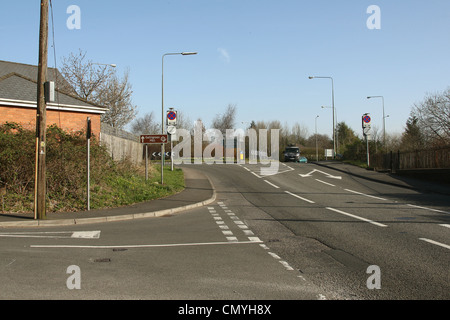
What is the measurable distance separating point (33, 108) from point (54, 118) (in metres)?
1.17

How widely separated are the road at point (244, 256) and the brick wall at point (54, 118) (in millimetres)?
10475

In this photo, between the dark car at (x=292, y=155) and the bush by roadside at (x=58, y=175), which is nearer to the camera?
the bush by roadside at (x=58, y=175)

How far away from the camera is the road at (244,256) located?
5.21m

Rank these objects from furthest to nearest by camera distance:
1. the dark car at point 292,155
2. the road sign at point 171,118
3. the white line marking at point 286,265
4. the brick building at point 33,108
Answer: the dark car at point 292,155 → the road sign at point 171,118 → the brick building at point 33,108 → the white line marking at point 286,265

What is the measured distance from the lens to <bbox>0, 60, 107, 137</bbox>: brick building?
63.6 ft

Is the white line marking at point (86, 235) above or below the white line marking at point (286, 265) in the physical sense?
below

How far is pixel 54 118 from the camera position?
20.8 meters

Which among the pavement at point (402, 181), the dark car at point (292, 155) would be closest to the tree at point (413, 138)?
the dark car at point (292, 155)

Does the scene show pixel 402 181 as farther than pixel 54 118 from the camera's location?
Yes

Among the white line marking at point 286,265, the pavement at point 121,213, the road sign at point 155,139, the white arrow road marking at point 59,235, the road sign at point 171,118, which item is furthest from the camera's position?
the road sign at point 171,118

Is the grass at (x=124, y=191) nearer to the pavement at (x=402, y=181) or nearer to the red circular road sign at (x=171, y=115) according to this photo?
the red circular road sign at (x=171, y=115)

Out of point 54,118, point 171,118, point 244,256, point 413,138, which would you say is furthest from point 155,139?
point 413,138

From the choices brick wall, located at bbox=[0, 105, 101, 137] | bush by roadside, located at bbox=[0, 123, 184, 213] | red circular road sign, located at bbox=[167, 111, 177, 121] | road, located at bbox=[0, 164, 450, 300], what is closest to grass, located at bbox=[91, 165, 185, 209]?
bush by roadside, located at bbox=[0, 123, 184, 213]

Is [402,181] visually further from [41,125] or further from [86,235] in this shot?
[41,125]
